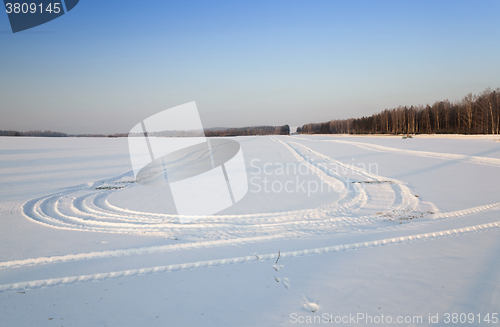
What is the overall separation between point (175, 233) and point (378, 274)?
308cm

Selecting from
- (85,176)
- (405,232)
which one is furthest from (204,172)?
(405,232)

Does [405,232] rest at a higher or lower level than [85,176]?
lower

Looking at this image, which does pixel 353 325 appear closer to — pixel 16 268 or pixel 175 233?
pixel 175 233

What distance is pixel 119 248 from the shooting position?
4082mm

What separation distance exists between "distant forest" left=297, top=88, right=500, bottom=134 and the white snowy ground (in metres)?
46.9

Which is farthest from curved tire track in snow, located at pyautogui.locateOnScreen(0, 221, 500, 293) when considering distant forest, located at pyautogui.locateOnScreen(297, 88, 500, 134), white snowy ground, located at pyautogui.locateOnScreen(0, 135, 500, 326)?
distant forest, located at pyautogui.locateOnScreen(297, 88, 500, 134)

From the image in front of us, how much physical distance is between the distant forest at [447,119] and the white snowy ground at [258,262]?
4694cm

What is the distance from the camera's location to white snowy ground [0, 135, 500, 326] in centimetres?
260

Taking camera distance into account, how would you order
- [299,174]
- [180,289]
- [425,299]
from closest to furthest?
[425,299] < [180,289] < [299,174]

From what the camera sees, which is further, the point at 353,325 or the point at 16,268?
the point at 16,268

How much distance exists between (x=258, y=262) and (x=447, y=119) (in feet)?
230

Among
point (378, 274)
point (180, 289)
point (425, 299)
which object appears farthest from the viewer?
point (378, 274)

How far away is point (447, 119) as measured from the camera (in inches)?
2327

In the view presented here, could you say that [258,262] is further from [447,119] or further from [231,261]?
[447,119]
